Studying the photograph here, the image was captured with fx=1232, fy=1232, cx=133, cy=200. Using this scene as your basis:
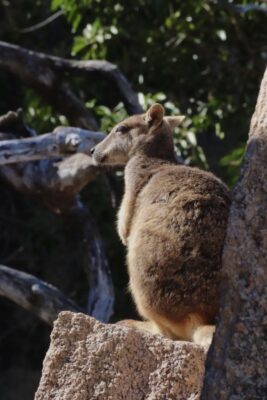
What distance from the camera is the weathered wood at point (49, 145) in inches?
326

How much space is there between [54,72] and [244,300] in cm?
612

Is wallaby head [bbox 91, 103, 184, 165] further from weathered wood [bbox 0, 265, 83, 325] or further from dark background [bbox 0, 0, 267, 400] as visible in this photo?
dark background [bbox 0, 0, 267, 400]

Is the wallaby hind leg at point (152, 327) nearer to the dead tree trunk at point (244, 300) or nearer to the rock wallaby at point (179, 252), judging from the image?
the rock wallaby at point (179, 252)

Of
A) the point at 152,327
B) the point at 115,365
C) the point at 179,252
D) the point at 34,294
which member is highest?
the point at 115,365

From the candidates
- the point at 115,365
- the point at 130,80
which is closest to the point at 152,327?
the point at 115,365

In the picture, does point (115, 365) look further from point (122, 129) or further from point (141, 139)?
point (122, 129)

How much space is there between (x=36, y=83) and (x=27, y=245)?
2568 millimetres

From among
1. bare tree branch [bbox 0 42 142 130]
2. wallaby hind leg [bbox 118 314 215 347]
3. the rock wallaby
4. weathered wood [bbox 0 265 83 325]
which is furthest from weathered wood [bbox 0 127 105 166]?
wallaby hind leg [bbox 118 314 215 347]

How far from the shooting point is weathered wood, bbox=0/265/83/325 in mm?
8516

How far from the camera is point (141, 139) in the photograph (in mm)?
7250

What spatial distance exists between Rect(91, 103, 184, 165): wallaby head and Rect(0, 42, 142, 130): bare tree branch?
2131 millimetres

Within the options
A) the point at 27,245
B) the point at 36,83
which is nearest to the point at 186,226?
the point at 36,83

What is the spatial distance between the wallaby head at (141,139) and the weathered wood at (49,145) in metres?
0.90

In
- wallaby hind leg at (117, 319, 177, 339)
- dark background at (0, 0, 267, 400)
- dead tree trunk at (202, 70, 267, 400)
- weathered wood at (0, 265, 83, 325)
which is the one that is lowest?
dark background at (0, 0, 267, 400)
